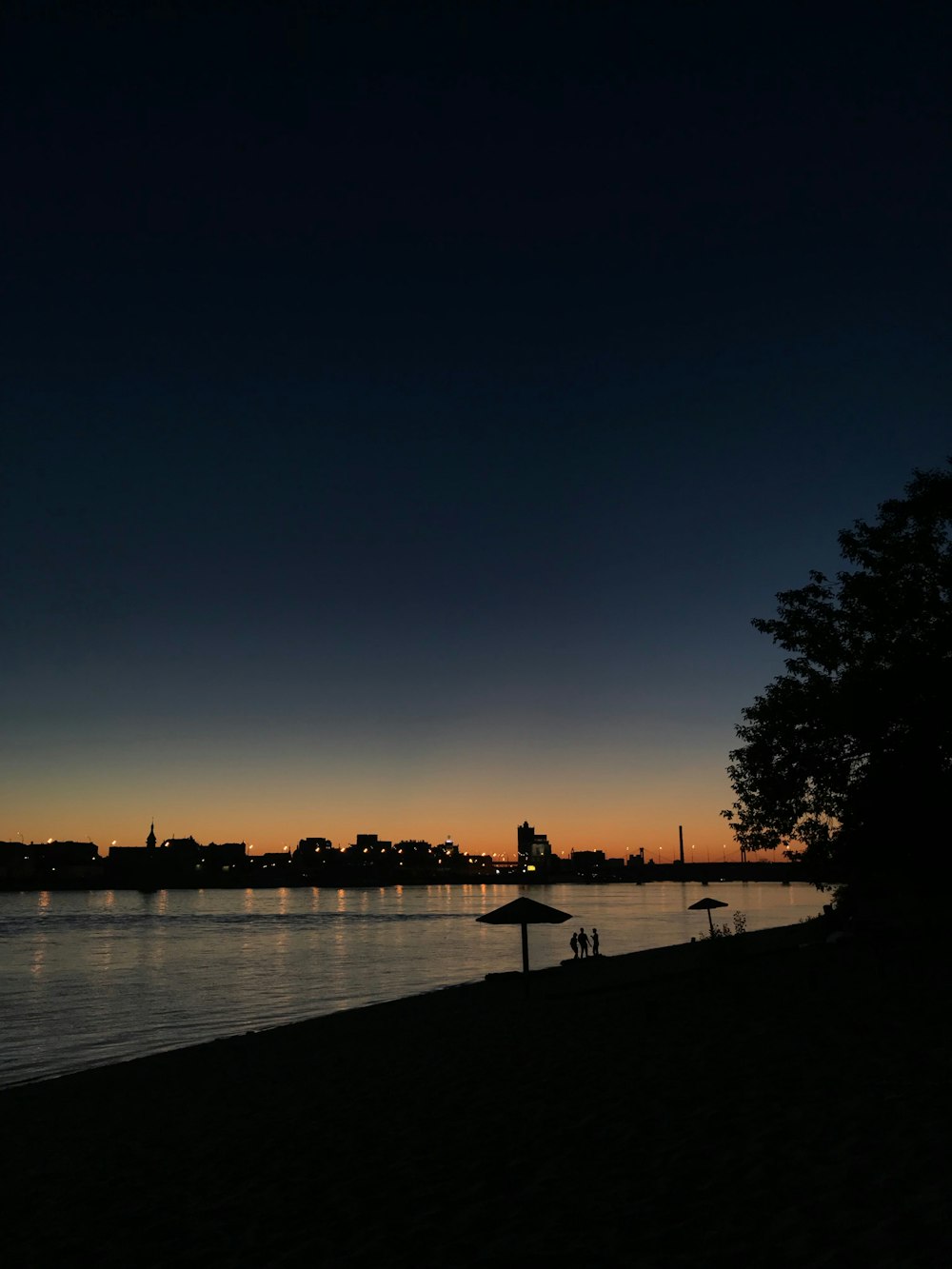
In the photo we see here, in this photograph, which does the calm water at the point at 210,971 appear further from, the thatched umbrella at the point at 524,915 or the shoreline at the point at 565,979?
the thatched umbrella at the point at 524,915

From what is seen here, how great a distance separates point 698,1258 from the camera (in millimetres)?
6555

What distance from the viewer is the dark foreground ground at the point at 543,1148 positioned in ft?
23.6

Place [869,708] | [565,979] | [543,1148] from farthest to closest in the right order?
[565,979] → [869,708] → [543,1148]

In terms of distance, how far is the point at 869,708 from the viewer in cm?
2186

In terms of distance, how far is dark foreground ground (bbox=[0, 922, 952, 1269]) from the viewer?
23.6 ft

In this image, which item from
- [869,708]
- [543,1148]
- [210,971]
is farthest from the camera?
[210,971]

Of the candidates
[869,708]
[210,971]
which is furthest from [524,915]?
[210,971]

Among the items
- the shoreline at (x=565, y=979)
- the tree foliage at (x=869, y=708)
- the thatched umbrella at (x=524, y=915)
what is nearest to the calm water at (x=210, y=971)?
the shoreline at (x=565, y=979)

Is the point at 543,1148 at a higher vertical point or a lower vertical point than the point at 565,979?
higher

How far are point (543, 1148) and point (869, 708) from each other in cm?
1541

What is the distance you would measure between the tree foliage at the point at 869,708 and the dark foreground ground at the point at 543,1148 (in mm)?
4463

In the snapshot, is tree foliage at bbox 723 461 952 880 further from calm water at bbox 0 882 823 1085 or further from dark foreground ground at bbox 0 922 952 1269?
calm water at bbox 0 882 823 1085

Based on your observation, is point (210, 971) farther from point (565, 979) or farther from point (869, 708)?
point (869, 708)

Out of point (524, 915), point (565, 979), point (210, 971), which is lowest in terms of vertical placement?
point (210, 971)
